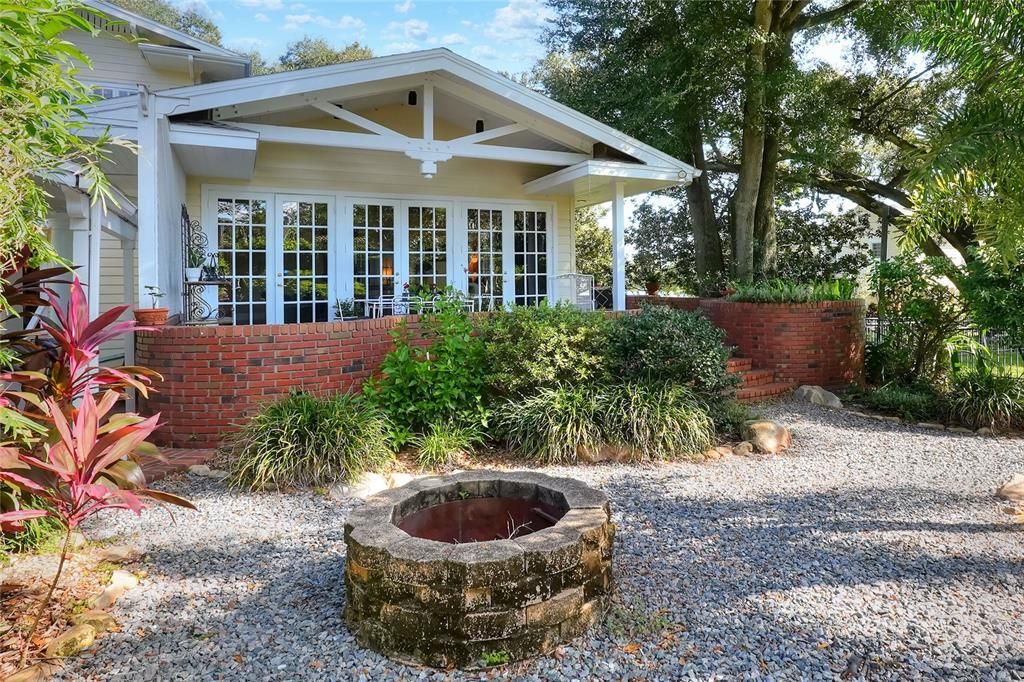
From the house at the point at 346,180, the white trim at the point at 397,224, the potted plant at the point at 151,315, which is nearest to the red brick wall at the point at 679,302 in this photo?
the house at the point at 346,180

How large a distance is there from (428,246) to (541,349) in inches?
195

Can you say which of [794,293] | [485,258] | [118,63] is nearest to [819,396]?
[794,293]

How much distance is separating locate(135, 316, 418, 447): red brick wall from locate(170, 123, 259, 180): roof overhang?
7.51 feet

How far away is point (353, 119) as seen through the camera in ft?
27.2

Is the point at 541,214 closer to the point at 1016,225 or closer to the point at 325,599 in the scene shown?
the point at 1016,225

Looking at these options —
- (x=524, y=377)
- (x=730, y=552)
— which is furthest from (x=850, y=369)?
(x=730, y=552)

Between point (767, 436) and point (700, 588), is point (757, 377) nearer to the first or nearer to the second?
point (767, 436)

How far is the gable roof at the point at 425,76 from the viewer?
7.25m

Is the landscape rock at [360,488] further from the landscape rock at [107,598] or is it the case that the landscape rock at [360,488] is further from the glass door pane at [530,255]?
the glass door pane at [530,255]

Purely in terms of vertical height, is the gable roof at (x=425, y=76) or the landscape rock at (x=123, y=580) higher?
the gable roof at (x=425, y=76)

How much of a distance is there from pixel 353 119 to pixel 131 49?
441 cm

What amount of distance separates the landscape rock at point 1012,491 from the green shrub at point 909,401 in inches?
121

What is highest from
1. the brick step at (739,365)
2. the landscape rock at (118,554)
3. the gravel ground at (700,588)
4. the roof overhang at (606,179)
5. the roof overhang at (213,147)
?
Answer: the roof overhang at (606,179)

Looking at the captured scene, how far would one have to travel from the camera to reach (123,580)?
3500 millimetres
